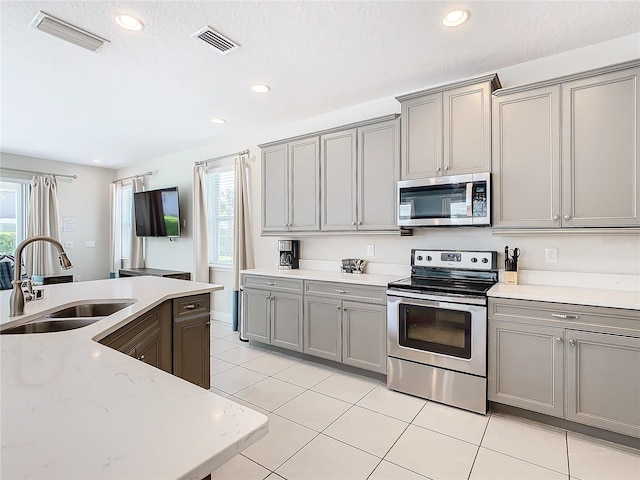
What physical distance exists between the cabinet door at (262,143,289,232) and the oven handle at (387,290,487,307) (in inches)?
62.4

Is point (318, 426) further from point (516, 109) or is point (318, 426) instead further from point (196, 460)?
point (516, 109)

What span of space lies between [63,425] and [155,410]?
0.58 feet

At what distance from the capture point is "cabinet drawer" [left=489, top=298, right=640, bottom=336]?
201cm

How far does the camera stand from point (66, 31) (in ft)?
7.52

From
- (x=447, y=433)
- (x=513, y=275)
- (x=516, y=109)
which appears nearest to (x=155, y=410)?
(x=447, y=433)

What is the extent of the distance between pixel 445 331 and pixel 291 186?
220cm

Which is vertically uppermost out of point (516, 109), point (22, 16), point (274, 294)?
point (22, 16)

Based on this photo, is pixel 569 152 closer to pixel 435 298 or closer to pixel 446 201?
pixel 446 201

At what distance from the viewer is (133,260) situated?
6.39 meters

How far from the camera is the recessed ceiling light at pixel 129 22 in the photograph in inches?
86.0

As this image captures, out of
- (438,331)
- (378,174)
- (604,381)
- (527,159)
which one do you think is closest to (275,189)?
(378,174)

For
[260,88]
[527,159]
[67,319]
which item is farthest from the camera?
[260,88]

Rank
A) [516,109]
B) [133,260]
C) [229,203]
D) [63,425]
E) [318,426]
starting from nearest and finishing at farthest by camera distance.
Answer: [63,425] → [318,426] → [516,109] → [229,203] → [133,260]

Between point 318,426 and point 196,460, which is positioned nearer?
point 196,460
